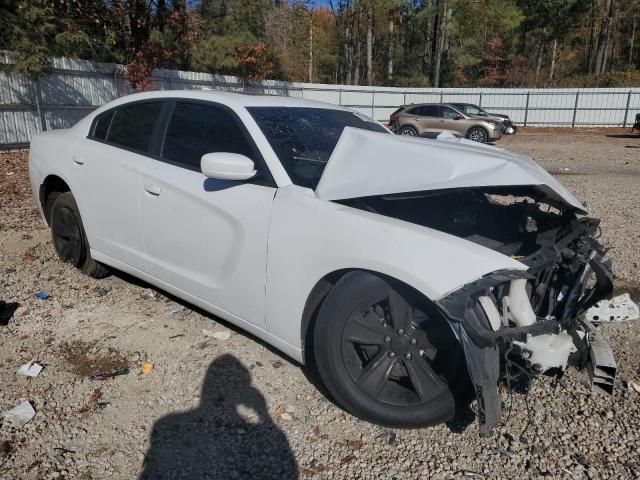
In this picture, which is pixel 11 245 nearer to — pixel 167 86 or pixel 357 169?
pixel 357 169

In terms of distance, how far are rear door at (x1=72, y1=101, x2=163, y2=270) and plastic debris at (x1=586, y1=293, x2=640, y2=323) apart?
281 cm

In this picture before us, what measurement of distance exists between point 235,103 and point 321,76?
2131 inches

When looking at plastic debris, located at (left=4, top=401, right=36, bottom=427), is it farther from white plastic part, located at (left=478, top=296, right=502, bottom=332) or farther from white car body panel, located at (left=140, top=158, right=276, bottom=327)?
white plastic part, located at (left=478, top=296, right=502, bottom=332)

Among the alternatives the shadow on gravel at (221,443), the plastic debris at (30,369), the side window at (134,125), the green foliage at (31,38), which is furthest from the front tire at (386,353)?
the green foliage at (31,38)

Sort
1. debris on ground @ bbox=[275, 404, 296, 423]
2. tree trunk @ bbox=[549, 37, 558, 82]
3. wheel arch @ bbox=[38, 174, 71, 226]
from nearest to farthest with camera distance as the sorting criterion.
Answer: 1. debris on ground @ bbox=[275, 404, 296, 423]
2. wheel arch @ bbox=[38, 174, 71, 226]
3. tree trunk @ bbox=[549, 37, 558, 82]

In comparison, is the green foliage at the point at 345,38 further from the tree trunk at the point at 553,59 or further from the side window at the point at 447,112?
the side window at the point at 447,112

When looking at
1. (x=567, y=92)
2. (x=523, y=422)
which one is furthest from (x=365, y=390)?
(x=567, y=92)

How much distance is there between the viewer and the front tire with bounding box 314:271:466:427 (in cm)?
240

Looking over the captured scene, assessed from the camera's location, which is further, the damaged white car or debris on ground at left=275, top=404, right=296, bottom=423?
debris on ground at left=275, top=404, right=296, bottom=423

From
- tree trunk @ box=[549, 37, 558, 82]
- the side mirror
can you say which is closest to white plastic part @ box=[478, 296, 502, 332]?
the side mirror

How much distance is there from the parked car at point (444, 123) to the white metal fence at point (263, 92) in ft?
22.8

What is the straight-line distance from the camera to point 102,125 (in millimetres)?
4090

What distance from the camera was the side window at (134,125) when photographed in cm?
366

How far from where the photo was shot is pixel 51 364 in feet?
10.4
